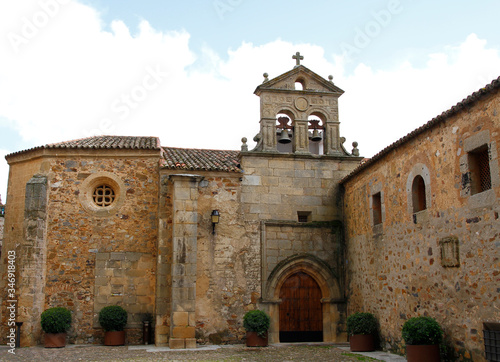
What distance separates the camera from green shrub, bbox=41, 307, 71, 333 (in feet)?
45.8

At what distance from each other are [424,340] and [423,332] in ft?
0.55

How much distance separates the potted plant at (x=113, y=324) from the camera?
47.5ft

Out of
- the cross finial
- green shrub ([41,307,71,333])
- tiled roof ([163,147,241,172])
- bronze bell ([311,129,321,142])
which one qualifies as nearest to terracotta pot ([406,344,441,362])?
tiled roof ([163,147,241,172])

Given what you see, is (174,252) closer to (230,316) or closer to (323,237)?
(230,316)

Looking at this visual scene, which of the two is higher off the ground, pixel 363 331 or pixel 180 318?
pixel 180 318

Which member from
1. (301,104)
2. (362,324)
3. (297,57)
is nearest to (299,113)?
(301,104)

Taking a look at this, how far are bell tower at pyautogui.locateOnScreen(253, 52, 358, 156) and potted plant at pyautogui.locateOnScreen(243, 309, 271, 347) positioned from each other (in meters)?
5.11

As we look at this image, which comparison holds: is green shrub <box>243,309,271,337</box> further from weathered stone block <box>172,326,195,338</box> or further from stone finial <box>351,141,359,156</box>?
stone finial <box>351,141,359,156</box>

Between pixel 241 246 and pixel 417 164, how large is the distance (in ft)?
19.8

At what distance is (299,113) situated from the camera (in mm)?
16766

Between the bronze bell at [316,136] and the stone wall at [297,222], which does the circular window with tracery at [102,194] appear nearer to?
the stone wall at [297,222]

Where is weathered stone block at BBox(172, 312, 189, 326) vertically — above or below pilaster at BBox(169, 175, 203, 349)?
below

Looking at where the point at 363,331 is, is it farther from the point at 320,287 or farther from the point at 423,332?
the point at 423,332

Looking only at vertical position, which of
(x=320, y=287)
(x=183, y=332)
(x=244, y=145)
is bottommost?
(x=183, y=332)
